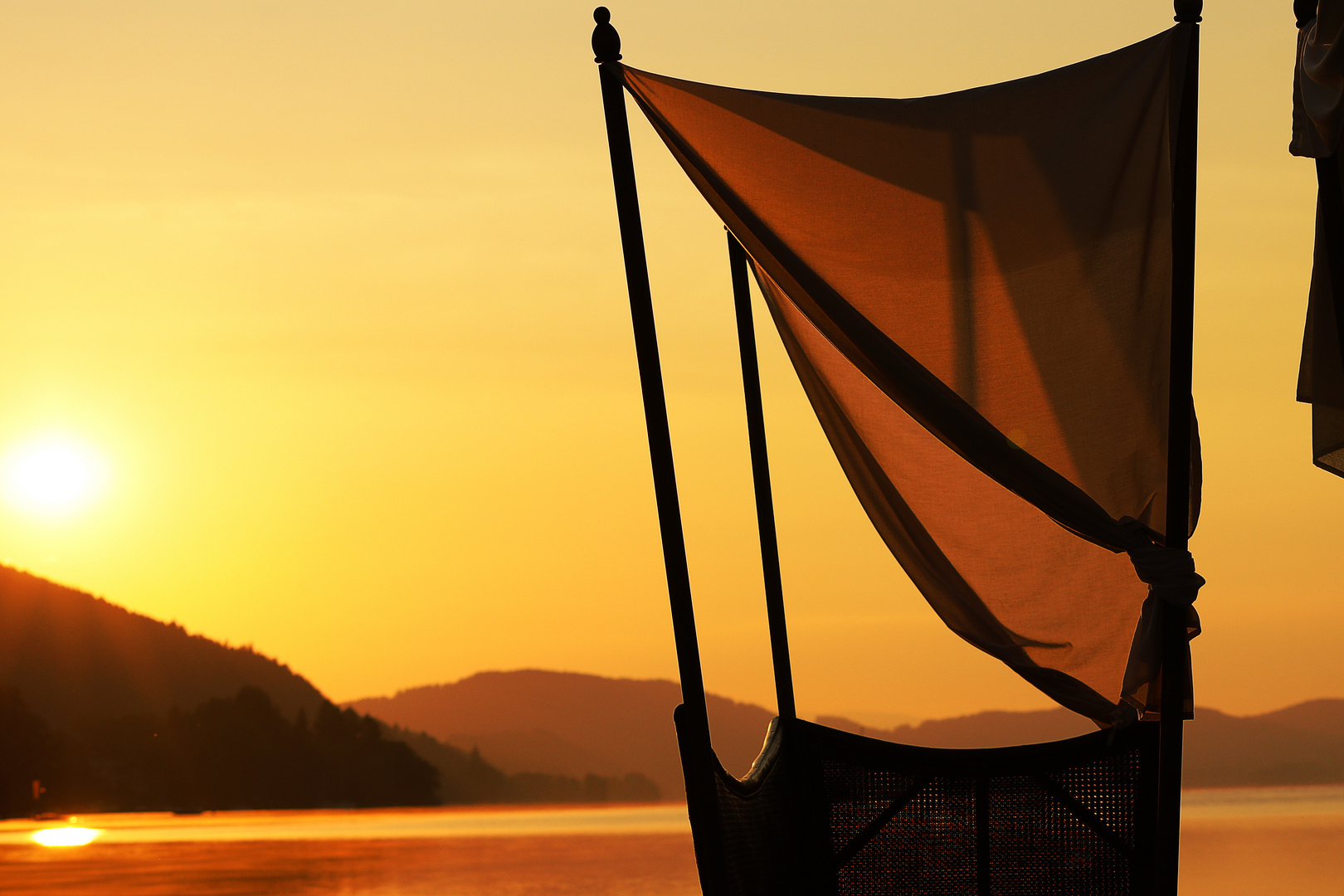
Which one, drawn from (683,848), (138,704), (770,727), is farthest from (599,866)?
(138,704)

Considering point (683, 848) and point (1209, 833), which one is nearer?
point (683, 848)

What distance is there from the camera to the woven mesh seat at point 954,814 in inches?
134

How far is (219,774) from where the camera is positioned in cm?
3675

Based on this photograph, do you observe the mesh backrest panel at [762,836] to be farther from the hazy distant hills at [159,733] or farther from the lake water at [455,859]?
the hazy distant hills at [159,733]

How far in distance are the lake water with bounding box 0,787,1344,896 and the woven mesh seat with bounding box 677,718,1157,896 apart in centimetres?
976

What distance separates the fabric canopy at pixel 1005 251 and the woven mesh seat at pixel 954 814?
1.22 feet

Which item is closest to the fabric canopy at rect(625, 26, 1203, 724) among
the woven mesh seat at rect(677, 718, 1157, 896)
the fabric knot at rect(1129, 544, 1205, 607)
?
the fabric knot at rect(1129, 544, 1205, 607)

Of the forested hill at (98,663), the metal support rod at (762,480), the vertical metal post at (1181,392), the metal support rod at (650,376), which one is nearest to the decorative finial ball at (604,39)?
the metal support rod at (650,376)

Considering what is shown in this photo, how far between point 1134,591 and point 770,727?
1.16 metres

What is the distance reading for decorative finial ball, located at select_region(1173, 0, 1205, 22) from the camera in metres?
3.00

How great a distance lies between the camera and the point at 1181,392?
9.50ft

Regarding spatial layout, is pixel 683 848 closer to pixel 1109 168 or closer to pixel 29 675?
pixel 1109 168

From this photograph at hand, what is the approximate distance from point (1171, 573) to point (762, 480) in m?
1.33

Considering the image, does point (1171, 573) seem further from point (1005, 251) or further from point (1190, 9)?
point (1190, 9)
